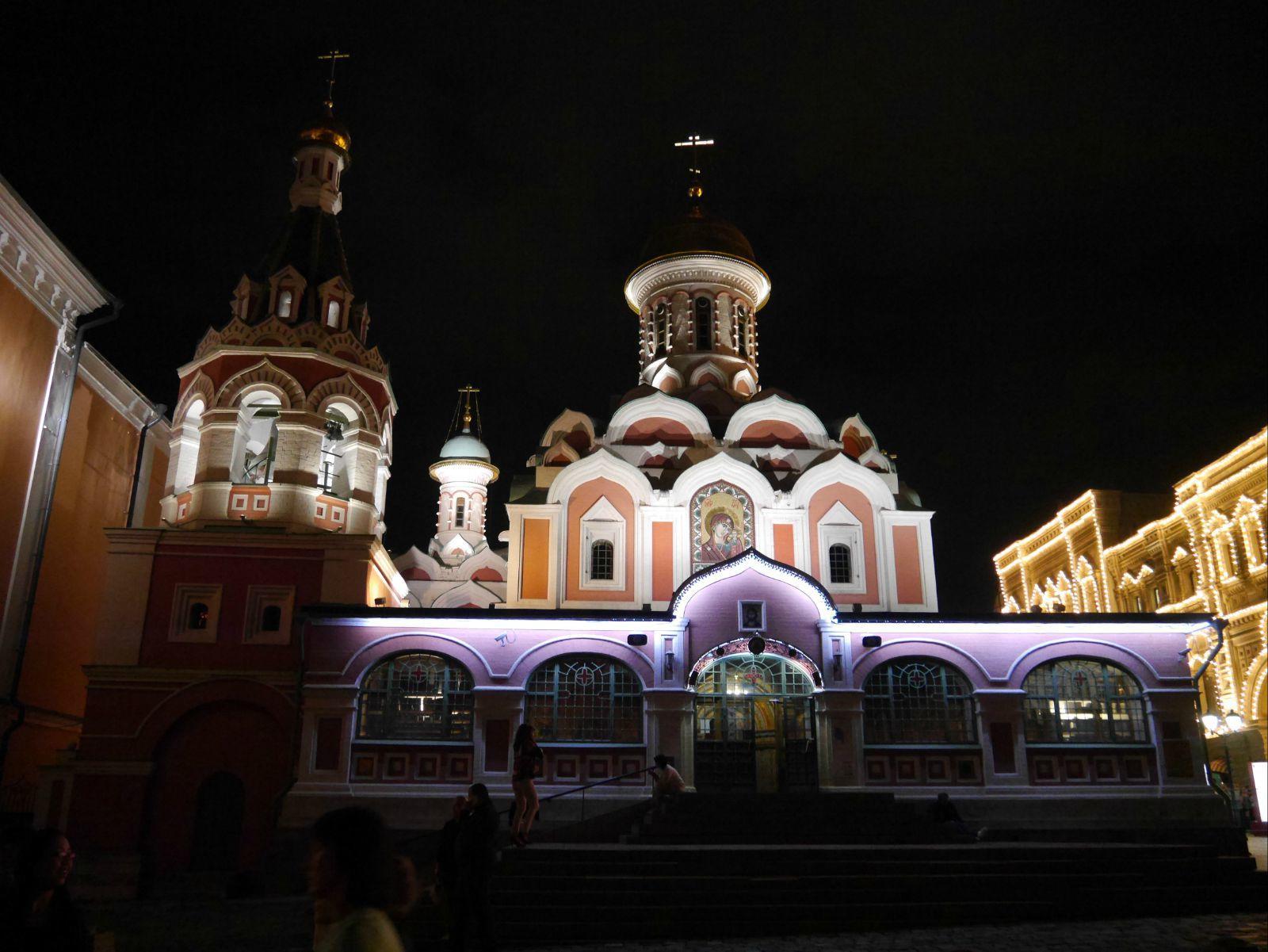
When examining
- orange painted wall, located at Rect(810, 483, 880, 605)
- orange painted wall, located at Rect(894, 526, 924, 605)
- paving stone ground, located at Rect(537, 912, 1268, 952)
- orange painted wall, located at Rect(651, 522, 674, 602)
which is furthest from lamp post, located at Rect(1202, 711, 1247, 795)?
orange painted wall, located at Rect(651, 522, 674, 602)

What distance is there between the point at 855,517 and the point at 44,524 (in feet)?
46.6

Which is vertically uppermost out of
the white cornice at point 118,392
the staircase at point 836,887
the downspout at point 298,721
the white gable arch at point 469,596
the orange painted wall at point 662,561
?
the white cornice at point 118,392

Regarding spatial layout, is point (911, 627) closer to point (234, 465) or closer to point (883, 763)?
point (883, 763)

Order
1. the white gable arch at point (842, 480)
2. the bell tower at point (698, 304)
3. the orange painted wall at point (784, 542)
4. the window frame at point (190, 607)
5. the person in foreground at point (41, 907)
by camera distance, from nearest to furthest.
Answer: the person in foreground at point (41, 907)
the window frame at point (190, 607)
the orange painted wall at point (784, 542)
the white gable arch at point (842, 480)
the bell tower at point (698, 304)

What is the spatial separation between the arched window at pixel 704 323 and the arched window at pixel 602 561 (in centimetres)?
737

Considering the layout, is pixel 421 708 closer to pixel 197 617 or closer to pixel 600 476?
pixel 197 617

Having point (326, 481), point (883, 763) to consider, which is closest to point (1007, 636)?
point (883, 763)

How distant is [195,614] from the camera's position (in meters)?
16.5

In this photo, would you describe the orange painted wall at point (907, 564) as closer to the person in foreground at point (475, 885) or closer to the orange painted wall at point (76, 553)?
the person in foreground at point (475, 885)

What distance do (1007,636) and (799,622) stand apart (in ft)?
10.6

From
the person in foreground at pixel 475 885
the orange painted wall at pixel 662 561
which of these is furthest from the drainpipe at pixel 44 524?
the person in foreground at pixel 475 885

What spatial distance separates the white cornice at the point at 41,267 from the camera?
15.8 m

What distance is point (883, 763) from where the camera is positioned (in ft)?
51.2

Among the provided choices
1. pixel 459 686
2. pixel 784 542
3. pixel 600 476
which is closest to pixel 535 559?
pixel 600 476
